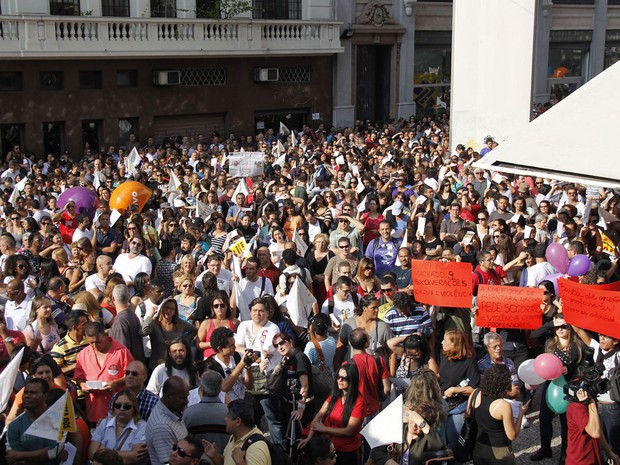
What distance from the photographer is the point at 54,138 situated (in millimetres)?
25516

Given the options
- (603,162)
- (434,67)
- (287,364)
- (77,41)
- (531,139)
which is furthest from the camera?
(434,67)

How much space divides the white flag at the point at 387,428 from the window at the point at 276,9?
24507 millimetres

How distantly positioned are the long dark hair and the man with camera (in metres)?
1.78

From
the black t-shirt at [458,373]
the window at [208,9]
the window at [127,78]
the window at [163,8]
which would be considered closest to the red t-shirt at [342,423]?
the black t-shirt at [458,373]

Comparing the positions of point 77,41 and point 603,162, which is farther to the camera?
point 77,41

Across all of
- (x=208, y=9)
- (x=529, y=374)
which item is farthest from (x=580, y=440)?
(x=208, y=9)

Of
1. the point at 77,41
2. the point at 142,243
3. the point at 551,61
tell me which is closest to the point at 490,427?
the point at 142,243

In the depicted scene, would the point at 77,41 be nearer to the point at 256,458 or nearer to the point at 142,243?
the point at 142,243

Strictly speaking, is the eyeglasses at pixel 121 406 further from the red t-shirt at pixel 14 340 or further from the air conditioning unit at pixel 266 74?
the air conditioning unit at pixel 266 74

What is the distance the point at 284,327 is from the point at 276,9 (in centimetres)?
2339

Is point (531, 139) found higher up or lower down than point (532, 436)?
higher up

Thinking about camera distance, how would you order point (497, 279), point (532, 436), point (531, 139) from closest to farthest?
point (531, 139) < point (532, 436) < point (497, 279)

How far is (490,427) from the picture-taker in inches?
253

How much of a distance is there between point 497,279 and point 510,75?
13.0 meters
